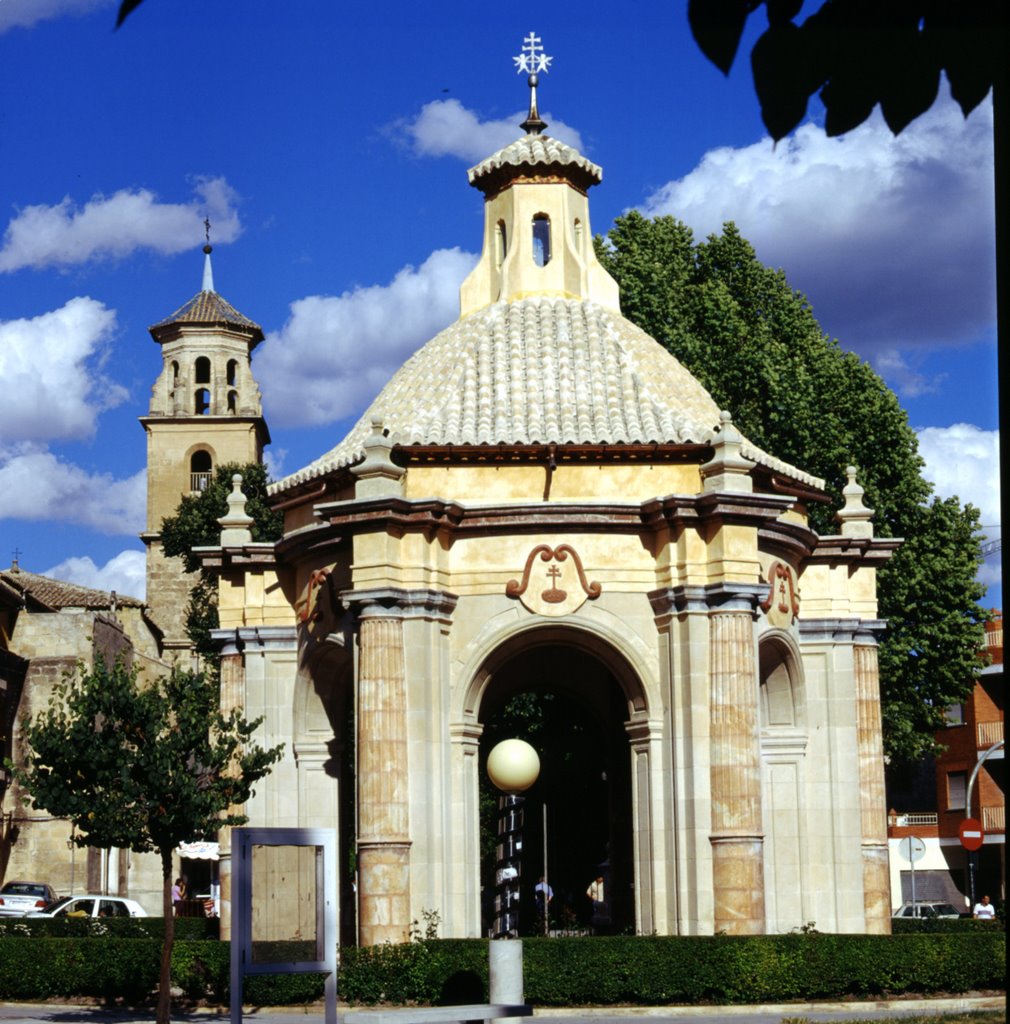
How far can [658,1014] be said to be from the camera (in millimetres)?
22703

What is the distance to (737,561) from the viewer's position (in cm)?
2578

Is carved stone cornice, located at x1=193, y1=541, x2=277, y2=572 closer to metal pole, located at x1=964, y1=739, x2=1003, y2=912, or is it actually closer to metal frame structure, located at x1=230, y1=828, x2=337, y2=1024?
metal pole, located at x1=964, y1=739, x2=1003, y2=912

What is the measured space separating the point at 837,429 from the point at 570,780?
10485 mm

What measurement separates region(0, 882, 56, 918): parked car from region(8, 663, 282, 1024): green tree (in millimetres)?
21792

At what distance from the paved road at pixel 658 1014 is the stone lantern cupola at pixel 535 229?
12.7m

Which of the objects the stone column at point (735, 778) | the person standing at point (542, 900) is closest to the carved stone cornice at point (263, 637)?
the person standing at point (542, 900)

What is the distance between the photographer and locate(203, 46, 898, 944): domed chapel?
25250 mm

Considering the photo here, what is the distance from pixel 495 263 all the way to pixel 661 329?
Answer: 13.6 m

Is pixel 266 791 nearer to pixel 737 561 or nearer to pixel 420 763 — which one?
pixel 420 763

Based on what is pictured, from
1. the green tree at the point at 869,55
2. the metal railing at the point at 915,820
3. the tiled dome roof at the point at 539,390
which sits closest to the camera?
the green tree at the point at 869,55

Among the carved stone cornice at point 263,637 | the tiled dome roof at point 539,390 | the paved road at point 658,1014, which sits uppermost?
the tiled dome roof at point 539,390

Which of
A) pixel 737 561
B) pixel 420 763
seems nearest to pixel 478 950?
pixel 420 763

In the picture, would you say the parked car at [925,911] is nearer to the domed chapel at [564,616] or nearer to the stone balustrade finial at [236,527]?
the domed chapel at [564,616]

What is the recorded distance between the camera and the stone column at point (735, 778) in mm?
24609
